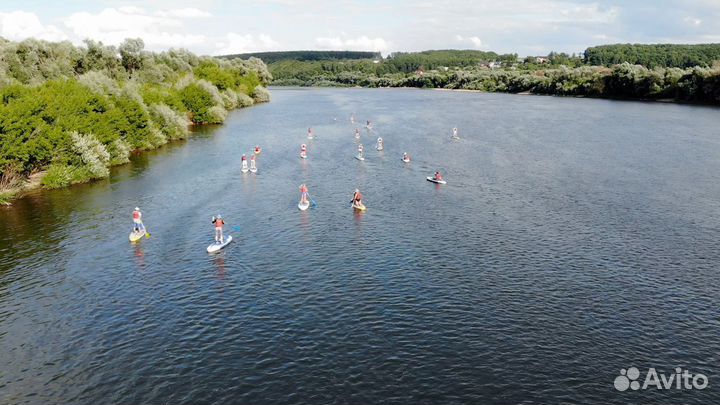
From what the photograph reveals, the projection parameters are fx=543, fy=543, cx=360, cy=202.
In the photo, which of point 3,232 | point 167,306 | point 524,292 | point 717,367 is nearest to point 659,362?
point 717,367

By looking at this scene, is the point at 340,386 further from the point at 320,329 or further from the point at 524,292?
the point at 524,292

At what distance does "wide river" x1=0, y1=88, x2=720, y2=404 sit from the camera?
28.3 metres

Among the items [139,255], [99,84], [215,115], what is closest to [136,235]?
[139,255]

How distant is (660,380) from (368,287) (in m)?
18.7

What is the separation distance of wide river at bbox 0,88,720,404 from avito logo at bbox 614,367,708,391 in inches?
13.1

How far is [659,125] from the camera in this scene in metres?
116

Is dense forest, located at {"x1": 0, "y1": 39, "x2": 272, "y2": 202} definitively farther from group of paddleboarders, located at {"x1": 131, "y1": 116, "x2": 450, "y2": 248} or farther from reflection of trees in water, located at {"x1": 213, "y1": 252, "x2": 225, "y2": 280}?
reflection of trees in water, located at {"x1": 213, "y1": 252, "x2": 225, "y2": 280}

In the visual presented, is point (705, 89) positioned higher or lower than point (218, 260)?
higher

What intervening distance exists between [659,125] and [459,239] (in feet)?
293

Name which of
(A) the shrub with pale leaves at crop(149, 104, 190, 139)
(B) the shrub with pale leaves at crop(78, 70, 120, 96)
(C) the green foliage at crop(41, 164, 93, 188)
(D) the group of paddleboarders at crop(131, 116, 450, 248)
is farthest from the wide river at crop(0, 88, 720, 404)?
(A) the shrub with pale leaves at crop(149, 104, 190, 139)

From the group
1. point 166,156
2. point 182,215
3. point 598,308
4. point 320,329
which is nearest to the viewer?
point 320,329

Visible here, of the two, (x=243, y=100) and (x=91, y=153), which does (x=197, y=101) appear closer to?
(x=243, y=100)

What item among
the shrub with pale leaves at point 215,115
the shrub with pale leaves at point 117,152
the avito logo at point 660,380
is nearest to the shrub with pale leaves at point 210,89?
the shrub with pale leaves at point 215,115

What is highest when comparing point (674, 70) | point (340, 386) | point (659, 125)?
point (674, 70)
